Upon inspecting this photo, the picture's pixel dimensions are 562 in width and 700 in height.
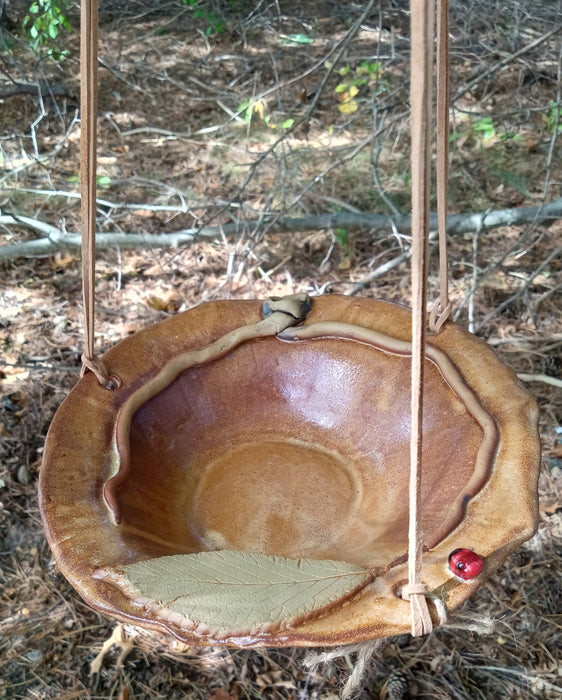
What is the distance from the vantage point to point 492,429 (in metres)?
1.07

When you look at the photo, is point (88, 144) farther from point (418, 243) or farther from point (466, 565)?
point (466, 565)

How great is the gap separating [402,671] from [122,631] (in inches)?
29.9

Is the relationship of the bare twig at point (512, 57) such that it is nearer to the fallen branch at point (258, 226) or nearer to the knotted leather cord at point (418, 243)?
the fallen branch at point (258, 226)

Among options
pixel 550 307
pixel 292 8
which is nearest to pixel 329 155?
pixel 550 307

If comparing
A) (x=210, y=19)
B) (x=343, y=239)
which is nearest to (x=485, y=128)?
(x=343, y=239)

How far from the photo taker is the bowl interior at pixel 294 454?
3.73 feet

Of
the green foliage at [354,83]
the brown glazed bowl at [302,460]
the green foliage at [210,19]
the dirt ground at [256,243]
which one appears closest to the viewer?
the brown glazed bowl at [302,460]

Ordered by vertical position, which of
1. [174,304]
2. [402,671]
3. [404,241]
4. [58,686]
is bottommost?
[58,686]

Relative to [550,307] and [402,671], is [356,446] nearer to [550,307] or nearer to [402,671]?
[402,671]

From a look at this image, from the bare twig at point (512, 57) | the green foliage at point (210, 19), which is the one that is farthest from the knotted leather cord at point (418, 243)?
the green foliage at point (210, 19)

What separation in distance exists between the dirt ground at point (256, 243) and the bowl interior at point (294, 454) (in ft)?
0.86

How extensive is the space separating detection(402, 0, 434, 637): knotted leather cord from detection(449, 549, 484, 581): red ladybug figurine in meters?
0.07

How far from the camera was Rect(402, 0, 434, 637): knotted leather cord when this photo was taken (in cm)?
66

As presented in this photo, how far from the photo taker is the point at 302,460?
4.41ft
